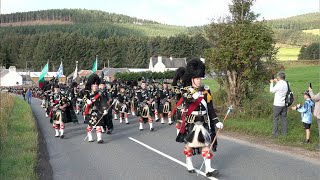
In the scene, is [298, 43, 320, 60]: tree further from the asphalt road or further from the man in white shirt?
the asphalt road

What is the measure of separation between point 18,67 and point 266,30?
134m

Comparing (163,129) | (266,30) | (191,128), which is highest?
(266,30)

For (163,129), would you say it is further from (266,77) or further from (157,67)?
(157,67)

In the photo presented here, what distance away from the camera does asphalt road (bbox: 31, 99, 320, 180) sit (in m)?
8.79

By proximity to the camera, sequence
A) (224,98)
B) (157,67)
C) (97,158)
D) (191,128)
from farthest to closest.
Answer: (157,67) → (224,98) → (97,158) → (191,128)

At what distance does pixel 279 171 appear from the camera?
8.90 metres

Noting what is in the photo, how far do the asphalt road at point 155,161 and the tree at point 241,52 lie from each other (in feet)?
15.4

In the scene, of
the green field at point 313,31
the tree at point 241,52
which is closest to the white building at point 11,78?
the green field at point 313,31

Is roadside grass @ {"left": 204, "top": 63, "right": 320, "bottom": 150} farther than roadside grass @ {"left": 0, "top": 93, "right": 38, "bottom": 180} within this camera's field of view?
Yes

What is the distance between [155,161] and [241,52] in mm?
8143

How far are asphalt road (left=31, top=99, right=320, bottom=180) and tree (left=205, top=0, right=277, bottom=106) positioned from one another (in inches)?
185

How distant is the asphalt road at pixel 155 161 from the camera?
8789mm

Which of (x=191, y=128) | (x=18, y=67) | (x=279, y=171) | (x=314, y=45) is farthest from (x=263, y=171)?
(x=18, y=67)

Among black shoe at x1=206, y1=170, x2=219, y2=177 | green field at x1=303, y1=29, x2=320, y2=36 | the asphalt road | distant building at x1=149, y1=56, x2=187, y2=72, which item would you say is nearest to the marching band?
black shoe at x1=206, y1=170, x2=219, y2=177
